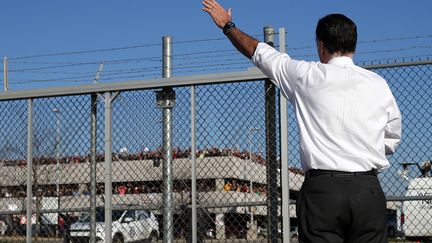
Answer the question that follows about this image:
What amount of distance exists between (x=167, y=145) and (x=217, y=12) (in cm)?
231

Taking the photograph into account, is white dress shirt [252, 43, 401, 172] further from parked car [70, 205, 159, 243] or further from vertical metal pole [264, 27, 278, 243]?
parked car [70, 205, 159, 243]

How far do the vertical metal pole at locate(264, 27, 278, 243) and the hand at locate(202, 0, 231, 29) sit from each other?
5.64ft

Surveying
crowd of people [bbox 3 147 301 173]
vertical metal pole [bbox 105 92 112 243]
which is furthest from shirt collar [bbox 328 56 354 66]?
vertical metal pole [bbox 105 92 112 243]

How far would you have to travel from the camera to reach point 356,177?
3178mm

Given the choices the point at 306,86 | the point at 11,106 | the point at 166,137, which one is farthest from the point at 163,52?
the point at 306,86

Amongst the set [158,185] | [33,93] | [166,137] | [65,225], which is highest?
[33,93]

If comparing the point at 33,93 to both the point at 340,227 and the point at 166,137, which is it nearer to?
the point at 166,137

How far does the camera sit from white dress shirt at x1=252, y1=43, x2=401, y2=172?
10.5ft

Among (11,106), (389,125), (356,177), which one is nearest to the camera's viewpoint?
(356,177)

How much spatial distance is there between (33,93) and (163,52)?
1.45 m

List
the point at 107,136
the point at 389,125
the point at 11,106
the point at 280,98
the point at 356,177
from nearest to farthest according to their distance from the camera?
1. the point at 356,177
2. the point at 389,125
3. the point at 280,98
4. the point at 107,136
5. the point at 11,106

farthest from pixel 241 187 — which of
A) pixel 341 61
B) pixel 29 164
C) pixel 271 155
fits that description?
pixel 341 61

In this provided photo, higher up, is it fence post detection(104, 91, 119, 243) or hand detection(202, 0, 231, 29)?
hand detection(202, 0, 231, 29)

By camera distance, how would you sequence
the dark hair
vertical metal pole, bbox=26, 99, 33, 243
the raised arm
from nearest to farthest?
the dark hair < the raised arm < vertical metal pole, bbox=26, 99, 33, 243
